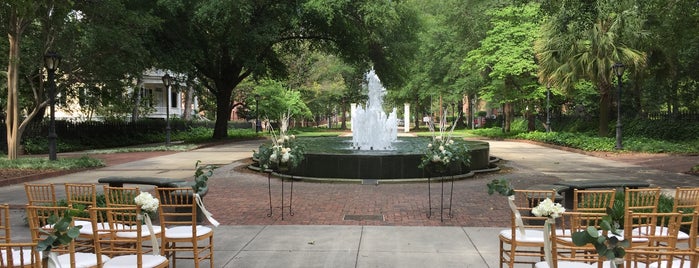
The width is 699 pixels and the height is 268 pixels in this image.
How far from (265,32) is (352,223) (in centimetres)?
2048

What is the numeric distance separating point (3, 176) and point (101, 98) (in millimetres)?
19600

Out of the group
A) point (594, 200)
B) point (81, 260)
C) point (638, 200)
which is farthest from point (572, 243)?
point (81, 260)

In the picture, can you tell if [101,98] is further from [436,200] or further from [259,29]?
[436,200]

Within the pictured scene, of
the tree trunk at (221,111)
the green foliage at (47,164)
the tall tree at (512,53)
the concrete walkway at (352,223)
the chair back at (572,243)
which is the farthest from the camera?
the tree trunk at (221,111)

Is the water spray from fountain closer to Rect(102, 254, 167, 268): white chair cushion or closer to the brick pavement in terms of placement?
the brick pavement

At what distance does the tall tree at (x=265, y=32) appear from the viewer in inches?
988

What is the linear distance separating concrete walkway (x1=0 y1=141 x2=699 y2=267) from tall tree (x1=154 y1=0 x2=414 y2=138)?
1224cm

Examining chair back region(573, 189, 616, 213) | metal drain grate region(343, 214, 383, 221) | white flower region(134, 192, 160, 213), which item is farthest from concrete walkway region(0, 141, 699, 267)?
white flower region(134, 192, 160, 213)

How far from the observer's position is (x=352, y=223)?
841 cm

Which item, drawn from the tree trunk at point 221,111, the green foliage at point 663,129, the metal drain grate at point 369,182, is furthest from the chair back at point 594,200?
the tree trunk at point 221,111

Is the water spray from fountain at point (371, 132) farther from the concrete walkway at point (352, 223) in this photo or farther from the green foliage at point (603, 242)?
the green foliage at point (603, 242)

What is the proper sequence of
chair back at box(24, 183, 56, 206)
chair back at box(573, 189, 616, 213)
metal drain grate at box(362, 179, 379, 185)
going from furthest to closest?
metal drain grate at box(362, 179, 379, 185)
chair back at box(24, 183, 56, 206)
chair back at box(573, 189, 616, 213)

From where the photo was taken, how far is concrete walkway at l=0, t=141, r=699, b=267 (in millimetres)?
6254

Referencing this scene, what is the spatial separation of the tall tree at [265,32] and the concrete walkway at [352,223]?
12.2 metres
